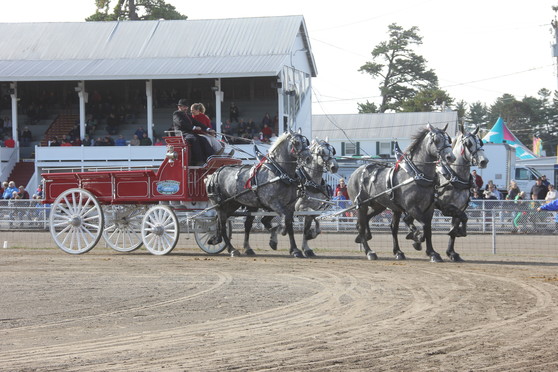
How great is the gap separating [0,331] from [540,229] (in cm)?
1446

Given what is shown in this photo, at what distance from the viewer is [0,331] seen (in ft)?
29.5

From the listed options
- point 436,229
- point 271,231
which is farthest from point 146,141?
point 271,231

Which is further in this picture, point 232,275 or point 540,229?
point 540,229

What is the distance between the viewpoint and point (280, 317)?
9.62m

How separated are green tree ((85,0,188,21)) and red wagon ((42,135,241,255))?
42.2 meters

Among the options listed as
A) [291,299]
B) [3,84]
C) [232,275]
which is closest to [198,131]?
[232,275]

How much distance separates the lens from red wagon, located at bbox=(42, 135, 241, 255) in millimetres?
18219

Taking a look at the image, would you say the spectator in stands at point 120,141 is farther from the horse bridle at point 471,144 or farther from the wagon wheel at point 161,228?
the horse bridle at point 471,144

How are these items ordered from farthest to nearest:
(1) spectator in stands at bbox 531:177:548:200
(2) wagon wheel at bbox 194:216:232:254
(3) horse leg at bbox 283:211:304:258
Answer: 1. (1) spectator in stands at bbox 531:177:548:200
2. (2) wagon wheel at bbox 194:216:232:254
3. (3) horse leg at bbox 283:211:304:258

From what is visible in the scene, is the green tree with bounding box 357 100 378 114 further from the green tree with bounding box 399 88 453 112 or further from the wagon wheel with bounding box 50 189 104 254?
the wagon wheel with bounding box 50 189 104 254

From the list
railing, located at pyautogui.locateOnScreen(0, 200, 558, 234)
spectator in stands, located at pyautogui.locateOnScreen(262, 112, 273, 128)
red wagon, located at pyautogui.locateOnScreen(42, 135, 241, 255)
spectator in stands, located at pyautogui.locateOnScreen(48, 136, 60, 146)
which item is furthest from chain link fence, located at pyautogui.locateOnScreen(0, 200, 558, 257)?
spectator in stands, located at pyautogui.locateOnScreen(262, 112, 273, 128)

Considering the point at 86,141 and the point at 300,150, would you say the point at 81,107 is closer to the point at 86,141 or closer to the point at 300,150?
the point at 86,141

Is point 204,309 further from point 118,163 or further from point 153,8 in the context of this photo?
point 153,8

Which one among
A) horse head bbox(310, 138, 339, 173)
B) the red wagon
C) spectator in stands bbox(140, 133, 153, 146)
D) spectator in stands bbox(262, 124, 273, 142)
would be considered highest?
spectator in stands bbox(262, 124, 273, 142)
